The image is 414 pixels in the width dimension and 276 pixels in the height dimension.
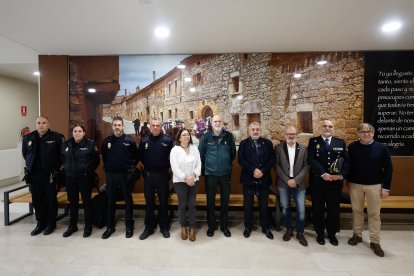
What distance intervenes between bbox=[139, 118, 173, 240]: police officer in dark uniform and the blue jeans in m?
1.60

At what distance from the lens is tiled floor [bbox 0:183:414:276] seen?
2727mm

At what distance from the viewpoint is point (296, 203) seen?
3461 millimetres

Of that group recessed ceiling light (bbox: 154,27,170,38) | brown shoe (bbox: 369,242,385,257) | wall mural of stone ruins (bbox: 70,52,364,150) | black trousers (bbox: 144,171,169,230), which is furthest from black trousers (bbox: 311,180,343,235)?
recessed ceiling light (bbox: 154,27,170,38)

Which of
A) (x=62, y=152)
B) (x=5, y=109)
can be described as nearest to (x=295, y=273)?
(x=62, y=152)

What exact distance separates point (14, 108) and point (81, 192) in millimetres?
5039

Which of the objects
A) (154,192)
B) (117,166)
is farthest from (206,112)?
(117,166)

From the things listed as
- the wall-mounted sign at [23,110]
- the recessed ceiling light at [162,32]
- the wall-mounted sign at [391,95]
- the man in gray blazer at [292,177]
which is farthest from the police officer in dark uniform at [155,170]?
the wall-mounted sign at [23,110]

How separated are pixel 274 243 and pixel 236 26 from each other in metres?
2.86

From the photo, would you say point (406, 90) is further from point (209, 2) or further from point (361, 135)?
point (209, 2)

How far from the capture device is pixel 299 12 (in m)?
3.02

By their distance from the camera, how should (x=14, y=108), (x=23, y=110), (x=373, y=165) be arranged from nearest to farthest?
(x=373, y=165), (x=14, y=108), (x=23, y=110)

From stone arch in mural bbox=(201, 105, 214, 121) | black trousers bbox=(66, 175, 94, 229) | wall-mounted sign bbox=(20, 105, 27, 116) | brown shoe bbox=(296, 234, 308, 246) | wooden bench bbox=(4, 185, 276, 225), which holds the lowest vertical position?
brown shoe bbox=(296, 234, 308, 246)

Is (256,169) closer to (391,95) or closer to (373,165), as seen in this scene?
(373,165)

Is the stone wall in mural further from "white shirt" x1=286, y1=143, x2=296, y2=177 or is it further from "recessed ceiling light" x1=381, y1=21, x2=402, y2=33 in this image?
"white shirt" x1=286, y1=143, x2=296, y2=177
